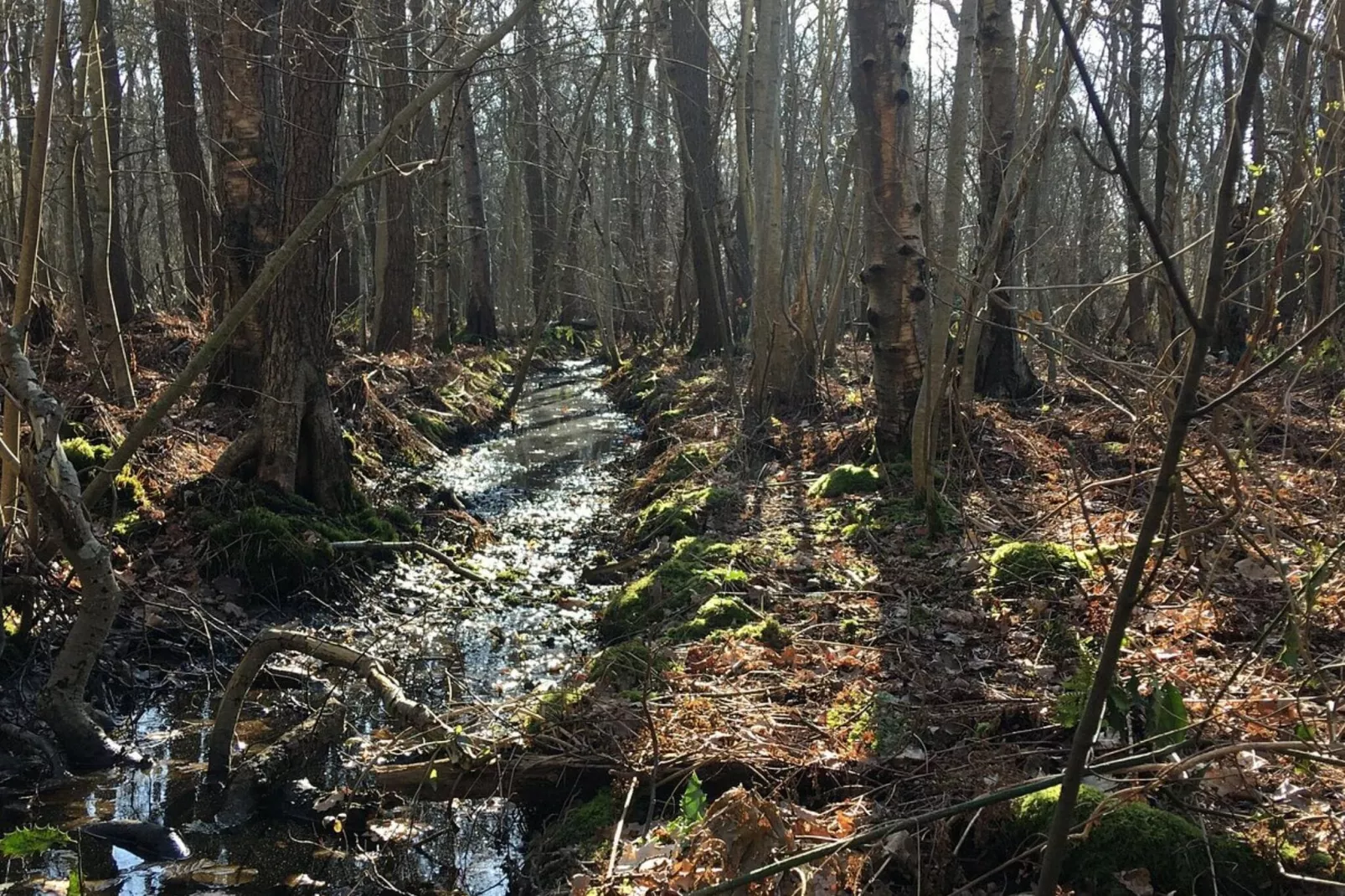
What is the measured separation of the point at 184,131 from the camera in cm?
1193

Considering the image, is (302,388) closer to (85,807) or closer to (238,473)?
(238,473)

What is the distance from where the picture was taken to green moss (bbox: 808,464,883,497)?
725cm

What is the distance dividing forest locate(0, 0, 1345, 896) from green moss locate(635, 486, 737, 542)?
0.19ft

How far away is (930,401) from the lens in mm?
5859

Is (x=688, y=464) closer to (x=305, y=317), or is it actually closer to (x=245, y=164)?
(x=305, y=317)

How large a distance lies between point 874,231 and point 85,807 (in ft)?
19.4

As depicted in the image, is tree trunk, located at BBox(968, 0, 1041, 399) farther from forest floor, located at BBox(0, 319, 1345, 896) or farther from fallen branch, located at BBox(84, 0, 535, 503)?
fallen branch, located at BBox(84, 0, 535, 503)

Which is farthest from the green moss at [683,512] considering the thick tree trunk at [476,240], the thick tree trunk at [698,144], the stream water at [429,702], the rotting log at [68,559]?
the thick tree trunk at [476,240]

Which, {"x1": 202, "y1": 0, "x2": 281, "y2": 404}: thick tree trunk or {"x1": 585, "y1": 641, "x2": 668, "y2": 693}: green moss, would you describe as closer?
{"x1": 585, "y1": 641, "x2": 668, "y2": 693}: green moss

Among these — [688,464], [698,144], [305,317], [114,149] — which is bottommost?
[688,464]

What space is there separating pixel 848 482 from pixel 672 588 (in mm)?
2299

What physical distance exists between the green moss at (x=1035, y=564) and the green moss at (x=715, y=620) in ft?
4.20

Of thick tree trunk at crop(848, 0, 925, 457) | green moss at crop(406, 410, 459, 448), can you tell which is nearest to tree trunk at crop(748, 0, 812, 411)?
thick tree trunk at crop(848, 0, 925, 457)

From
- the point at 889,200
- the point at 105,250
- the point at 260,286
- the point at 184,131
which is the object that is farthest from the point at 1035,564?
the point at 184,131
